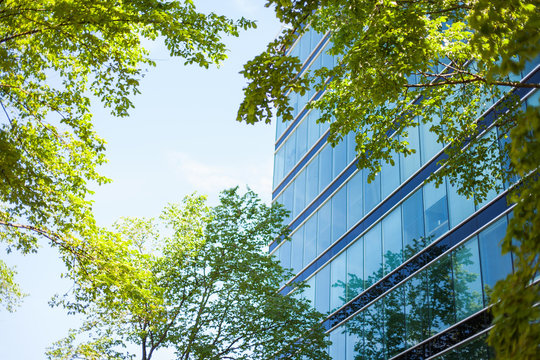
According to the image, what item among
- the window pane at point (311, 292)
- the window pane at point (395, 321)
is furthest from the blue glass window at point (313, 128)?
the window pane at point (395, 321)

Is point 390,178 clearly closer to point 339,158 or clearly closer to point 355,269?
point 355,269

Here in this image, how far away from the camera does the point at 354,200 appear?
22.8 metres

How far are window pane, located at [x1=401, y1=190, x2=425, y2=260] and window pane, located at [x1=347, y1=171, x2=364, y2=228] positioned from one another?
3346 millimetres

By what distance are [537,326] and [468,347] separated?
1147 cm

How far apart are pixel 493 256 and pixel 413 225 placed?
13.7 feet

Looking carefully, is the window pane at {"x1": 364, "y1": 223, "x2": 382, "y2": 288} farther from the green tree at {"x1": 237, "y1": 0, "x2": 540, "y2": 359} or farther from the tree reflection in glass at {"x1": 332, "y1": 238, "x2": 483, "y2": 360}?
the green tree at {"x1": 237, "y1": 0, "x2": 540, "y2": 359}

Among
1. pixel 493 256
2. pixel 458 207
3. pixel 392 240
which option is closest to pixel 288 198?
pixel 392 240

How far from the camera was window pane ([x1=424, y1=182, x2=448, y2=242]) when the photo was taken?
1679cm

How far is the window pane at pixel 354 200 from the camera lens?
22.3 m

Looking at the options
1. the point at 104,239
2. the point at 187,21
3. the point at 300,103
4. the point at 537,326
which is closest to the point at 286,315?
the point at 104,239

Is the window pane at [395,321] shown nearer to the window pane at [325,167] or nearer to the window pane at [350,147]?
the window pane at [350,147]

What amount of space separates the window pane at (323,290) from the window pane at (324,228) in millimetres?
1120

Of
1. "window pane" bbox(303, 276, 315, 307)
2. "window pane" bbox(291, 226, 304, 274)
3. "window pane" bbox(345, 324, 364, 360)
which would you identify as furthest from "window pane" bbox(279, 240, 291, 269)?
"window pane" bbox(345, 324, 364, 360)

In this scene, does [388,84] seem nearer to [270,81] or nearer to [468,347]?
[270,81]
